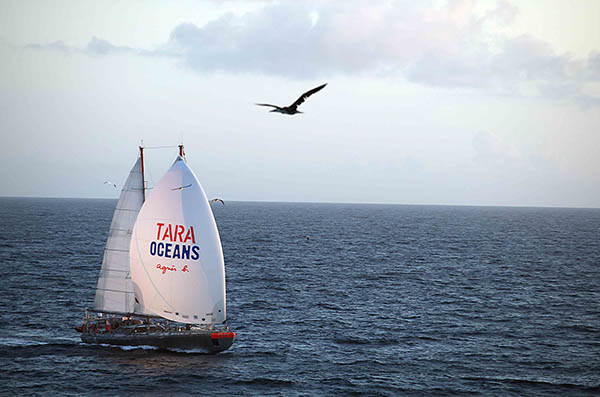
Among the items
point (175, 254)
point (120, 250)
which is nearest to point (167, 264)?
point (175, 254)

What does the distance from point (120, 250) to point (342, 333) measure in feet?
67.2

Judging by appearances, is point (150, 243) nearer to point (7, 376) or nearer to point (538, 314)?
point (7, 376)

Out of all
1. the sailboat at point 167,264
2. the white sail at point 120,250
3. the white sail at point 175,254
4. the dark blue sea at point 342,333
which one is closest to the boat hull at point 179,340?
the sailboat at point 167,264

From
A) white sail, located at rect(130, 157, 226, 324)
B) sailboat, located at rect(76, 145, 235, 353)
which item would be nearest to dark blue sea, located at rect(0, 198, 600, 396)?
sailboat, located at rect(76, 145, 235, 353)

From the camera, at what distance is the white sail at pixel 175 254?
131ft

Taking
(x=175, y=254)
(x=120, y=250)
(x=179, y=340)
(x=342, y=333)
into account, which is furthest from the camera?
(x=342, y=333)

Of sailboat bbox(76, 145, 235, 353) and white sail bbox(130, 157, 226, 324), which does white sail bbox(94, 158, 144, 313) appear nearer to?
sailboat bbox(76, 145, 235, 353)

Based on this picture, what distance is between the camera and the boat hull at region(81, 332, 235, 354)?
39.8 metres

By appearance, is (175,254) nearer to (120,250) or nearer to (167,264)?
(167,264)

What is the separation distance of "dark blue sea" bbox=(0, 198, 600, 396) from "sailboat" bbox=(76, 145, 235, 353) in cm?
163

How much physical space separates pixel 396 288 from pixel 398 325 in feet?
62.1

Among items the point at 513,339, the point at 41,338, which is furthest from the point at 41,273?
the point at 513,339

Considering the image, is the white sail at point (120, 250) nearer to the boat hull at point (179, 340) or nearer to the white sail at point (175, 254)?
the white sail at point (175, 254)

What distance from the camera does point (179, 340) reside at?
39844mm
